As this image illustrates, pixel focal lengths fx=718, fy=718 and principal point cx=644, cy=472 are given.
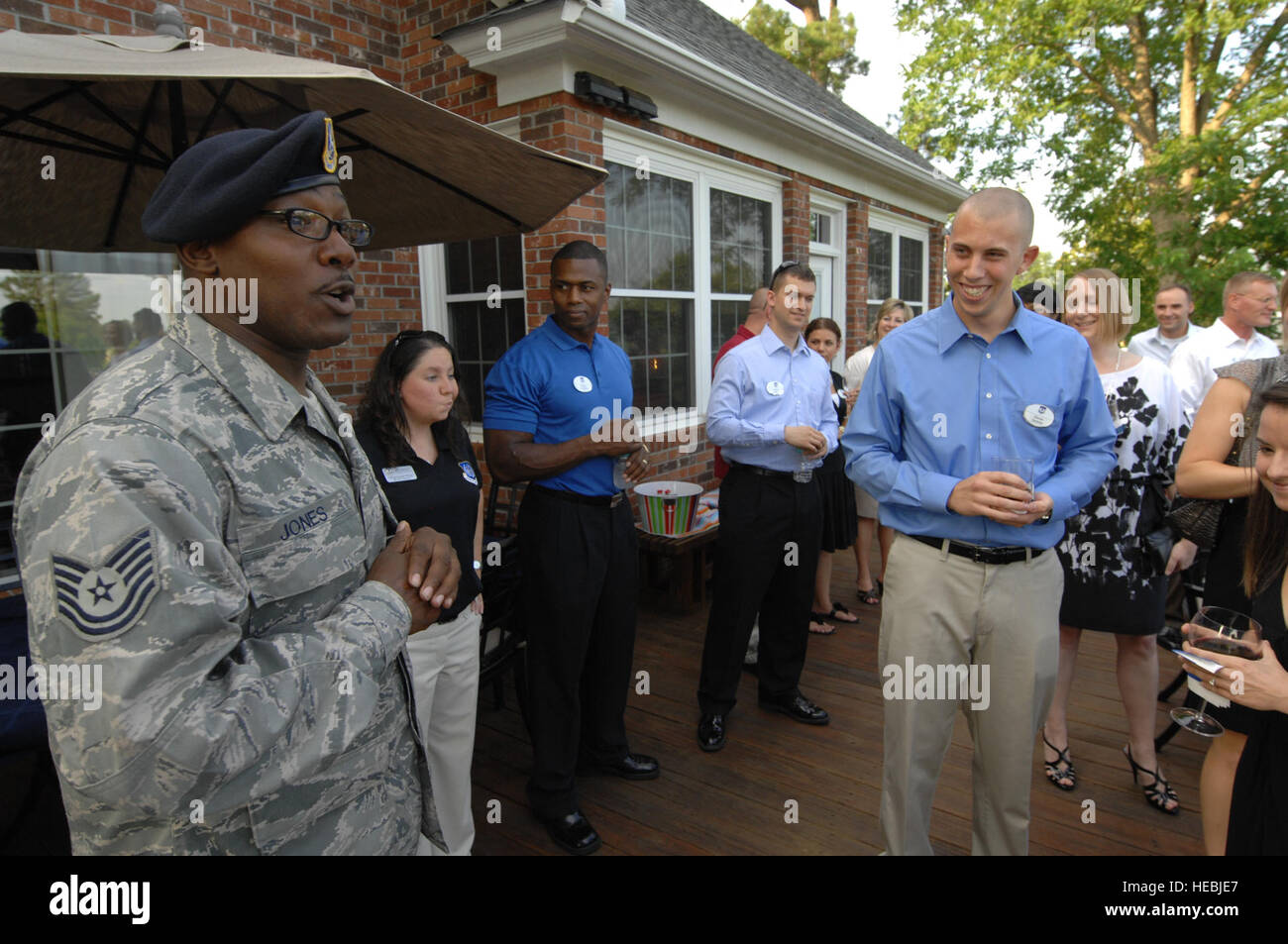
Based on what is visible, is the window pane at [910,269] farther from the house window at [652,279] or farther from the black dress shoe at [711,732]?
the black dress shoe at [711,732]

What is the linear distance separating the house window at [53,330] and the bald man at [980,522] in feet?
11.3

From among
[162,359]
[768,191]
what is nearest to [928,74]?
[768,191]

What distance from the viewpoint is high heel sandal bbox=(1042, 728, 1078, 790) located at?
3080 mm

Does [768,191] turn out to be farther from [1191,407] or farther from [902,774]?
[902,774]

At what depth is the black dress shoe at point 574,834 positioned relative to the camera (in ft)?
8.87

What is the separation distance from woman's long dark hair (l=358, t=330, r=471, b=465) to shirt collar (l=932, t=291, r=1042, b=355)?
175 centimetres

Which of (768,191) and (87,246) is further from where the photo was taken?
(768,191)

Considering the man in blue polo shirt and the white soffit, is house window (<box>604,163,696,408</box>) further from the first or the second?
the man in blue polo shirt

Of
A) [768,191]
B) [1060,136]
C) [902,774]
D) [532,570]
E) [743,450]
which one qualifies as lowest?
[902,774]

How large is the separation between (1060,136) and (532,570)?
17.3 meters

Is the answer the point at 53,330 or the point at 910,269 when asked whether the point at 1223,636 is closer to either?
the point at 53,330

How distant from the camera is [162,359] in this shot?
1.12 m

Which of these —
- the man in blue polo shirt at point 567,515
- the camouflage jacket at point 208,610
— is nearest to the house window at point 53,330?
the man in blue polo shirt at point 567,515

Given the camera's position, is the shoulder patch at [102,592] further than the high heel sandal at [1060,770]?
No
